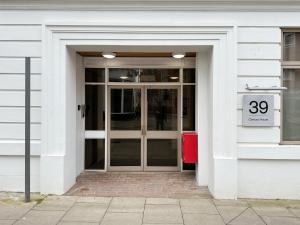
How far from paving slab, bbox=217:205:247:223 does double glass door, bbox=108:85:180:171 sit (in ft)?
10.4

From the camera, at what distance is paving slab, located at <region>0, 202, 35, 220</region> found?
6.54m

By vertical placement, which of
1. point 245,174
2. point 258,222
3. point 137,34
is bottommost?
point 258,222

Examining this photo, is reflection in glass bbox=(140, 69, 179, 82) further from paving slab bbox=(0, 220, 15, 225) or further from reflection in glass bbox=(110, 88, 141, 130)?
paving slab bbox=(0, 220, 15, 225)

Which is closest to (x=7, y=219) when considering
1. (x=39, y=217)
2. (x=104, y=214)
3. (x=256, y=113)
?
(x=39, y=217)

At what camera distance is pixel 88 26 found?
25.7 ft

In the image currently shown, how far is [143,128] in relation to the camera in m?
10.3

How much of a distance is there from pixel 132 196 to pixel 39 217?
2069mm

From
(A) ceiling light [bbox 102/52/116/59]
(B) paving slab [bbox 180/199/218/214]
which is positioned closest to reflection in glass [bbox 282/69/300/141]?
(B) paving slab [bbox 180/199/218/214]

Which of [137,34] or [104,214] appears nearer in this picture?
[104,214]

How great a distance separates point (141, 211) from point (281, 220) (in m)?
2.39

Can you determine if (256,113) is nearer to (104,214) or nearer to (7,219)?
(104,214)

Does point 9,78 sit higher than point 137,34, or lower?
lower

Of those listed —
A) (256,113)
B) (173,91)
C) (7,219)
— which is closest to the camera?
(7,219)

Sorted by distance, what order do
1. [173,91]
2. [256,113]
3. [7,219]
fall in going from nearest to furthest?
[7,219] < [256,113] < [173,91]
